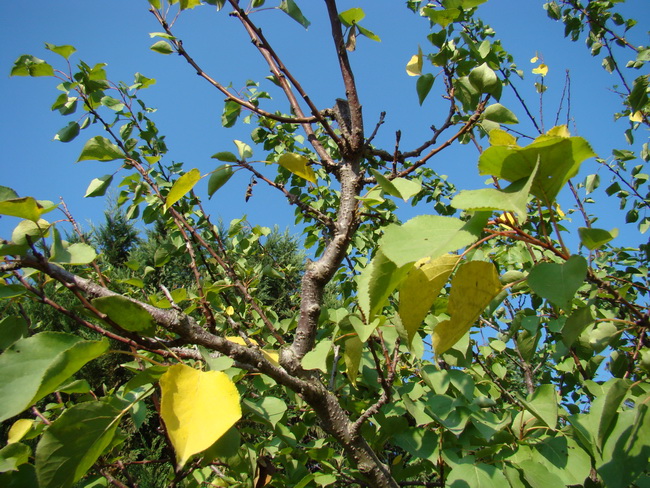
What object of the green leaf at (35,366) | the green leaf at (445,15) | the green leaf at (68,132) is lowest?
the green leaf at (35,366)

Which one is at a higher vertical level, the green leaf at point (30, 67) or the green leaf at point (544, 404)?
the green leaf at point (30, 67)

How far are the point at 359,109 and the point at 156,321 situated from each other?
1087 mm

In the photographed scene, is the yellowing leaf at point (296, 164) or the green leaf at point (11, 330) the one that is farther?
the yellowing leaf at point (296, 164)

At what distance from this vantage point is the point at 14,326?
31.3 inches

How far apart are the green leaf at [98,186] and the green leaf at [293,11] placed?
0.90 metres

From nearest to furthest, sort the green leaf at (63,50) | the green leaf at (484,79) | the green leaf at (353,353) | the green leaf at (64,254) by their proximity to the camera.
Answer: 1. the green leaf at (64,254)
2. the green leaf at (353,353)
3. the green leaf at (484,79)
4. the green leaf at (63,50)

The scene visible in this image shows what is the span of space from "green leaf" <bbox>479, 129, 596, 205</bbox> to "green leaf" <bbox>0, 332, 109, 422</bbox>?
629 millimetres

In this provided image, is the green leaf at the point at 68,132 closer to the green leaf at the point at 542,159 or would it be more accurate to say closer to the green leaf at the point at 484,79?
the green leaf at the point at 484,79

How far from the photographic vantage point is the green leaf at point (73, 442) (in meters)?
0.51

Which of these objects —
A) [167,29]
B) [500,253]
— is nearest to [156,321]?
[167,29]

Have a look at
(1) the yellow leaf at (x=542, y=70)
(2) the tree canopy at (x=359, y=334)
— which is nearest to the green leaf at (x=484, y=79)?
(2) the tree canopy at (x=359, y=334)

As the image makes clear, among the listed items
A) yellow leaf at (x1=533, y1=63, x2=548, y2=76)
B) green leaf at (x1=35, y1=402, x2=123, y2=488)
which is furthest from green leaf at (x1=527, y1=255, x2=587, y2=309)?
yellow leaf at (x1=533, y1=63, x2=548, y2=76)

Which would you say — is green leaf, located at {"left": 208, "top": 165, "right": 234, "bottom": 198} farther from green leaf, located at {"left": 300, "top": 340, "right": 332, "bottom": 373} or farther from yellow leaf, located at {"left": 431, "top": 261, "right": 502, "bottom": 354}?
yellow leaf, located at {"left": 431, "top": 261, "right": 502, "bottom": 354}

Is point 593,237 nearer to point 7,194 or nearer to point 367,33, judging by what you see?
point 7,194
